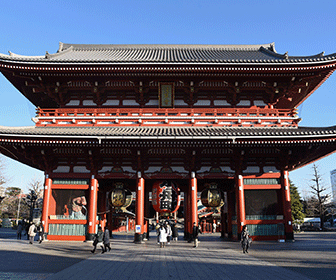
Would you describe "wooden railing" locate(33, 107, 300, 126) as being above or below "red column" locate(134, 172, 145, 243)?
above

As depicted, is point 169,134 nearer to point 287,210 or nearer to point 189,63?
point 189,63

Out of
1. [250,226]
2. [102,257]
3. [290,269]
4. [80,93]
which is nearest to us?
[290,269]

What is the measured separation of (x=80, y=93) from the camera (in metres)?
20.0

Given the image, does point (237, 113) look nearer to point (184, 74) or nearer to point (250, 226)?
point (184, 74)

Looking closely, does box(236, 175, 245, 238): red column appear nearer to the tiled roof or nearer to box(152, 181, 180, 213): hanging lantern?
the tiled roof

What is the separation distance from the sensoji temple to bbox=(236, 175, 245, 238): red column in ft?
0.22

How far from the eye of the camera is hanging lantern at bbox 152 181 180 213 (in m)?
17.8

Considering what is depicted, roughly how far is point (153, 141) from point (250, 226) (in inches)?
347

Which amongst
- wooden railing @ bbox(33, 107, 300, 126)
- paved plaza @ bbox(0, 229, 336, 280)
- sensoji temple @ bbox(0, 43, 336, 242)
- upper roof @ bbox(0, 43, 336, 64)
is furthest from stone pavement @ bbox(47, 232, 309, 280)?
upper roof @ bbox(0, 43, 336, 64)

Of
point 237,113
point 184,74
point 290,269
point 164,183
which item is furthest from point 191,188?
point 290,269

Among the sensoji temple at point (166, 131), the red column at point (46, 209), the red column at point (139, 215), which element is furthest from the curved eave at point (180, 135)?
the red column at point (46, 209)

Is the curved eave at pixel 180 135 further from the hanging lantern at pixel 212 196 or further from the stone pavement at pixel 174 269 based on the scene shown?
the stone pavement at pixel 174 269

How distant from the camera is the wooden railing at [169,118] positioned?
1877 centimetres

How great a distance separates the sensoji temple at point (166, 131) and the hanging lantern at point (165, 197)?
0.22 feet
